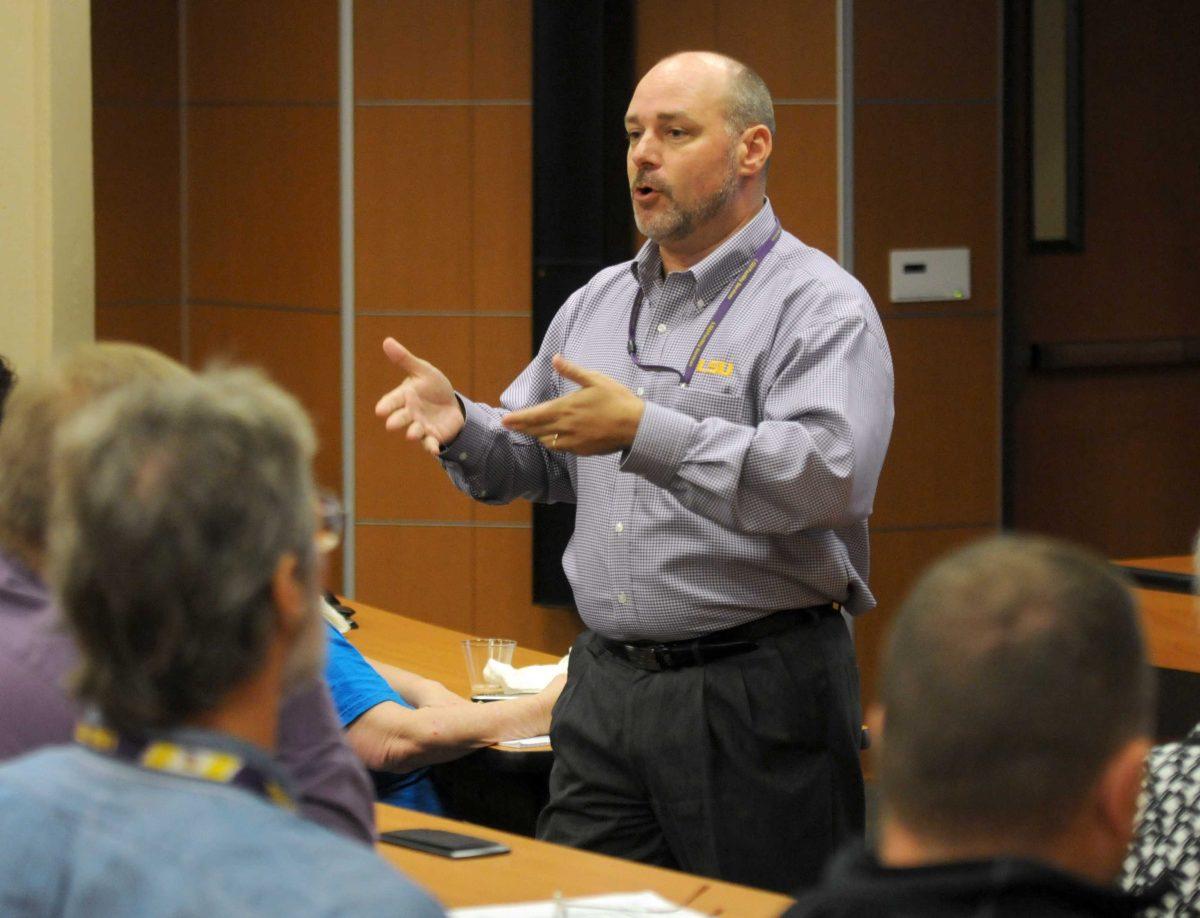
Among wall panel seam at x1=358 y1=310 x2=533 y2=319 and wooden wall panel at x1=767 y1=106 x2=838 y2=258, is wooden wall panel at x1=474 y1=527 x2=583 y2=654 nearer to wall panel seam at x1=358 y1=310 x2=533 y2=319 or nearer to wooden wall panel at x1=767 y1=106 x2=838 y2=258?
wall panel seam at x1=358 y1=310 x2=533 y2=319

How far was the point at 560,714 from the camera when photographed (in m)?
2.91

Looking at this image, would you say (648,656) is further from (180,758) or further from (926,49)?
(926,49)

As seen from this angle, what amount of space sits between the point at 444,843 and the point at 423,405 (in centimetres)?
97

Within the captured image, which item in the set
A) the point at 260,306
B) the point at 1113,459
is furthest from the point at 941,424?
the point at 260,306

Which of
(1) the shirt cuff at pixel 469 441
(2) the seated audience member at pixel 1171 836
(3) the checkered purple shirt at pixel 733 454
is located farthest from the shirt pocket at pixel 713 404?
(2) the seated audience member at pixel 1171 836

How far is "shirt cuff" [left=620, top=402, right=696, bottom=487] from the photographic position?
259 centimetres

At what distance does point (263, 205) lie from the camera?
6512 mm

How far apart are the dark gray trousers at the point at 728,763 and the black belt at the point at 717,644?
0.01 m

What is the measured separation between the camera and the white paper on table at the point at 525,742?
314cm

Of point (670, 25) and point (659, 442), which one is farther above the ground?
point (670, 25)

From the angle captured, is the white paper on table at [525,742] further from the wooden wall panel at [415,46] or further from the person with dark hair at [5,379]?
the wooden wall panel at [415,46]

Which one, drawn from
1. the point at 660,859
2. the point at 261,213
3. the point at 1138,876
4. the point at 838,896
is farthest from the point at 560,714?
the point at 261,213

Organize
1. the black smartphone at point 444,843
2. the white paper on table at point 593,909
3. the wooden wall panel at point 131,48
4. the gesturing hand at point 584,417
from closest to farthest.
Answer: the white paper on table at point 593,909 < the black smartphone at point 444,843 < the gesturing hand at point 584,417 < the wooden wall panel at point 131,48

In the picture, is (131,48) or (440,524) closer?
(440,524)
